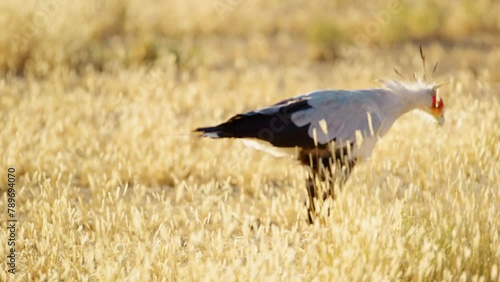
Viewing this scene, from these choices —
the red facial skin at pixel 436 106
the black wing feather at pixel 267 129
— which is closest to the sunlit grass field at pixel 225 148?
the red facial skin at pixel 436 106

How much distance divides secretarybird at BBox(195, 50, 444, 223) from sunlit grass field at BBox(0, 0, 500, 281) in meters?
0.16

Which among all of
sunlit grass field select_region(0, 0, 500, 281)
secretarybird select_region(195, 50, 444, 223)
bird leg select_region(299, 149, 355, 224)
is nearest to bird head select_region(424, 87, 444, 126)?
sunlit grass field select_region(0, 0, 500, 281)

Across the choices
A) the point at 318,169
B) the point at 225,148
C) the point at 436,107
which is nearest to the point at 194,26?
the point at 225,148

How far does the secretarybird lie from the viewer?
14.9ft

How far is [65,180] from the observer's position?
19.0 ft

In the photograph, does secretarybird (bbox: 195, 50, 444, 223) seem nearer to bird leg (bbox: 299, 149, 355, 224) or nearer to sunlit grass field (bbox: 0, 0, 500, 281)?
bird leg (bbox: 299, 149, 355, 224)

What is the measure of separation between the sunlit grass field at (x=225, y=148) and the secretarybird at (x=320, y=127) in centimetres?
16

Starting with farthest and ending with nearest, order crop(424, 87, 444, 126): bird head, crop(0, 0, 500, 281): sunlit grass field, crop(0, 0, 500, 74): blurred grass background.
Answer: crop(0, 0, 500, 74): blurred grass background → crop(424, 87, 444, 126): bird head → crop(0, 0, 500, 281): sunlit grass field

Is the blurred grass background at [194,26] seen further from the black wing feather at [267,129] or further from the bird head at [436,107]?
the bird head at [436,107]

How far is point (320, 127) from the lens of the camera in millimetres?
4562

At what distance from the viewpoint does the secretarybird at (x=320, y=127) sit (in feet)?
14.9

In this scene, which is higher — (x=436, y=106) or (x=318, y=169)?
(x=436, y=106)

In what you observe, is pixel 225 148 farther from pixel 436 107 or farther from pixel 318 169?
pixel 436 107

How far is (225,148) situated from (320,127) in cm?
223
